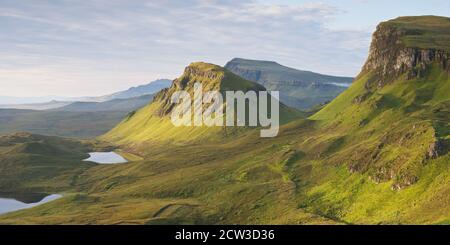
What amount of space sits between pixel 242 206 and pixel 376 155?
4899 cm

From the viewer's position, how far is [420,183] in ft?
419

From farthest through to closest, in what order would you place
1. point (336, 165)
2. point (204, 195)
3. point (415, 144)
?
point (204, 195) < point (336, 165) < point (415, 144)

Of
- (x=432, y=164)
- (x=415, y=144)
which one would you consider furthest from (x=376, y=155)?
(x=432, y=164)

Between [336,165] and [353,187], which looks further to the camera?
[336,165]

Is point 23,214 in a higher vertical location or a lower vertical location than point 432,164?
lower
